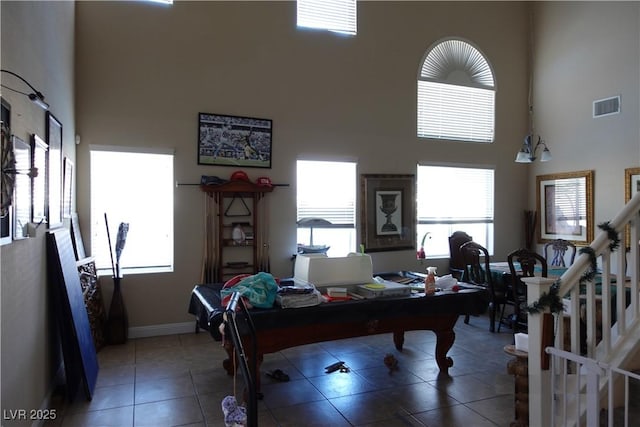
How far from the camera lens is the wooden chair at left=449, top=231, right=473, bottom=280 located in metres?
6.39

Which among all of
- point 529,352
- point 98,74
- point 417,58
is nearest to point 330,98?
point 417,58

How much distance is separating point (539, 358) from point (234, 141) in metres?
4.03

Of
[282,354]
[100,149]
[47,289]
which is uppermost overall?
[100,149]

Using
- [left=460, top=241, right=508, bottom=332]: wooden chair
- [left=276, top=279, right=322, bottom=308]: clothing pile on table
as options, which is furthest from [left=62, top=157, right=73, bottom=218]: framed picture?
[left=460, top=241, right=508, bottom=332]: wooden chair

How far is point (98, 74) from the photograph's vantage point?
15.5 feet

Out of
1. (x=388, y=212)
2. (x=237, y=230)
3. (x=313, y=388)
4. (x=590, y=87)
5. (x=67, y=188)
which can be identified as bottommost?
(x=313, y=388)

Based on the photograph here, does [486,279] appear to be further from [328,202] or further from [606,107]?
[606,107]

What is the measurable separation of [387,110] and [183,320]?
3.98 m

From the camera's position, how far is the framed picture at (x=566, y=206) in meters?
6.18

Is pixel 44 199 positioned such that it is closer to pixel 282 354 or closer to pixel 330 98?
pixel 282 354

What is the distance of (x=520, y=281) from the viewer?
486 centimetres

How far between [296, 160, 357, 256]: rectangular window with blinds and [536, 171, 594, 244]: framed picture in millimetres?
3332

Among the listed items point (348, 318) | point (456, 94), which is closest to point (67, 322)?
point (348, 318)

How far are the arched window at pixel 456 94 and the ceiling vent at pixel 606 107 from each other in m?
1.44
